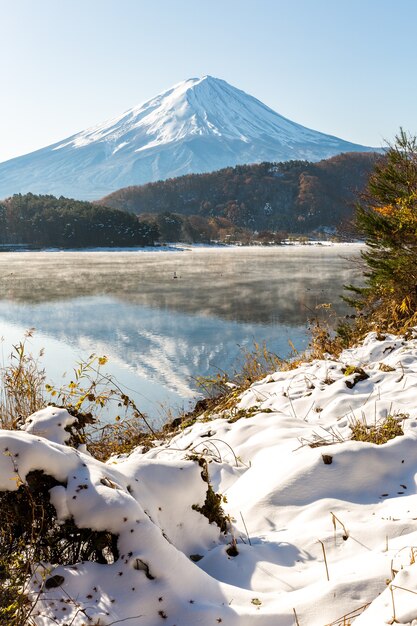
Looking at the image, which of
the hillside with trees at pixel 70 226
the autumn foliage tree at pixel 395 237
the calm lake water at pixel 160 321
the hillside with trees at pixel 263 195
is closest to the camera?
the autumn foliage tree at pixel 395 237

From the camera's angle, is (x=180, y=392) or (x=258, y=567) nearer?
(x=258, y=567)

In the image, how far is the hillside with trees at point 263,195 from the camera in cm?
10962

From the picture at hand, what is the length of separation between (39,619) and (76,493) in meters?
0.41

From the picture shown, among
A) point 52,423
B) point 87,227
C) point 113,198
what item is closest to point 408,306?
point 52,423

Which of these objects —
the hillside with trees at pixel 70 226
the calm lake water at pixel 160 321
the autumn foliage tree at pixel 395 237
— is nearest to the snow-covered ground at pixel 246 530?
the calm lake water at pixel 160 321

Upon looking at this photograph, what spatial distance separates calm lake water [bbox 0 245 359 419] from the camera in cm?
883

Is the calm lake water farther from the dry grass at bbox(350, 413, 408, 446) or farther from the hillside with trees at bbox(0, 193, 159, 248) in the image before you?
the hillside with trees at bbox(0, 193, 159, 248)

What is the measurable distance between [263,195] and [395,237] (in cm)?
10937

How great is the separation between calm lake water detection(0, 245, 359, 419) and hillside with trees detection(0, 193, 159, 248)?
142 ft

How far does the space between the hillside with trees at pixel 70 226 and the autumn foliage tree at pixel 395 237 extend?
57799 mm

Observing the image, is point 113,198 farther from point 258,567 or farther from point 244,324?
point 258,567

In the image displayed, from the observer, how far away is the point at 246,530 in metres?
2.48

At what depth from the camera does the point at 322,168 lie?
124812 millimetres

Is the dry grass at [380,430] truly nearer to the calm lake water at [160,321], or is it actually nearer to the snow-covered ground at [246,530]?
the snow-covered ground at [246,530]
